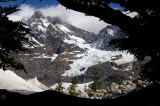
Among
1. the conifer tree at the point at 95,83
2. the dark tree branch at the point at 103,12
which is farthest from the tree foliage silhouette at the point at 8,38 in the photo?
the conifer tree at the point at 95,83

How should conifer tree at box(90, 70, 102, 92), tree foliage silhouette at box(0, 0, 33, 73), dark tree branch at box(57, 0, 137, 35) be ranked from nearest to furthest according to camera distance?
dark tree branch at box(57, 0, 137, 35)
tree foliage silhouette at box(0, 0, 33, 73)
conifer tree at box(90, 70, 102, 92)

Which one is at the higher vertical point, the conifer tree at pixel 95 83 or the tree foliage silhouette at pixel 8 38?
the tree foliage silhouette at pixel 8 38

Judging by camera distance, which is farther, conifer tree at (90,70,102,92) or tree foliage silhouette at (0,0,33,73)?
conifer tree at (90,70,102,92)

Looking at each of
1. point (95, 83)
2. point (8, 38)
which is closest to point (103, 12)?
point (8, 38)

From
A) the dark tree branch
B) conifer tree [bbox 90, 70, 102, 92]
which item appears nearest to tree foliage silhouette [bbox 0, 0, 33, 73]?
the dark tree branch

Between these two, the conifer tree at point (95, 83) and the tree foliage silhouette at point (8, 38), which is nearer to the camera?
the tree foliage silhouette at point (8, 38)

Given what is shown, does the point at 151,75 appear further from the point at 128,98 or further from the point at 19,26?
the point at 19,26

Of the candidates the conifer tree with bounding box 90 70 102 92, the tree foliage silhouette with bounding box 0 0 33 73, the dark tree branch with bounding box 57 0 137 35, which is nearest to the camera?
the dark tree branch with bounding box 57 0 137 35

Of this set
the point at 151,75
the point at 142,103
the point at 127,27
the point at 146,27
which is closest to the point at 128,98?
the point at 142,103

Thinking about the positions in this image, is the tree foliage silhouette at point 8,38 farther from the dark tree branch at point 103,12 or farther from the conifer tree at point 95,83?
the conifer tree at point 95,83

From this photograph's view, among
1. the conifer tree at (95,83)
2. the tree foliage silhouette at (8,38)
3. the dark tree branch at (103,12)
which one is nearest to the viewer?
the dark tree branch at (103,12)

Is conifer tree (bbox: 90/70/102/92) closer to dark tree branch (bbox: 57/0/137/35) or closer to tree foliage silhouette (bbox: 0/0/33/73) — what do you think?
tree foliage silhouette (bbox: 0/0/33/73)
